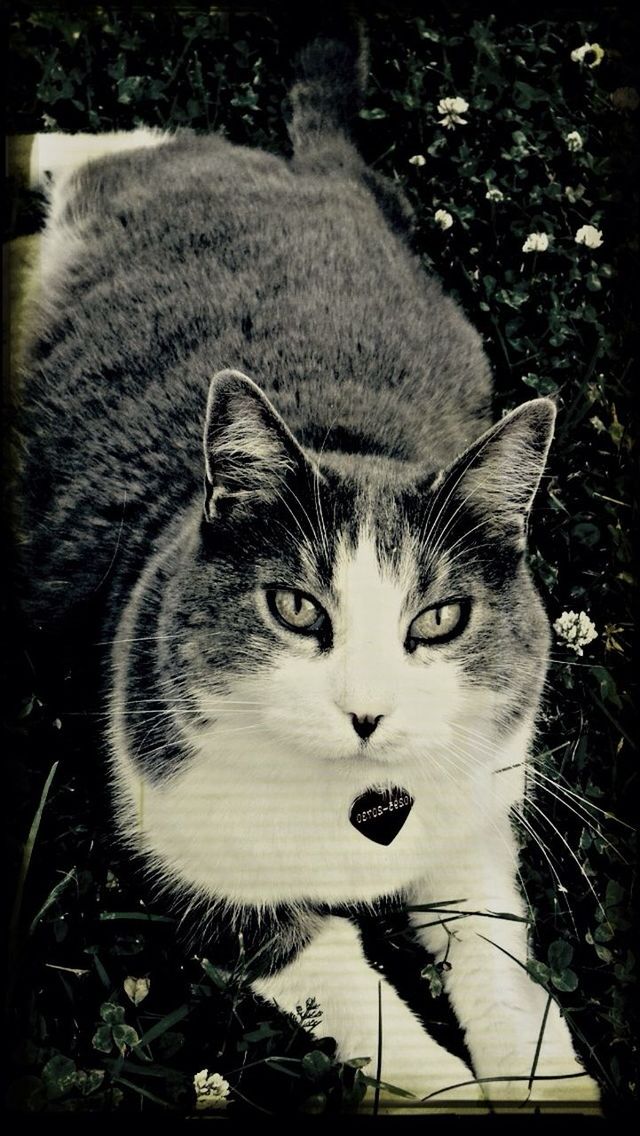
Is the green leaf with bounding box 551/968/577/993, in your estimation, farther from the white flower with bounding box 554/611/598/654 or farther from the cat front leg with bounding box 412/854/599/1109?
the white flower with bounding box 554/611/598/654

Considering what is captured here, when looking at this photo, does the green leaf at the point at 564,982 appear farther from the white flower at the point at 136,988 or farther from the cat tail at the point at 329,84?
the cat tail at the point at 329,84

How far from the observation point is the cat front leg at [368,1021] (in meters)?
0.87

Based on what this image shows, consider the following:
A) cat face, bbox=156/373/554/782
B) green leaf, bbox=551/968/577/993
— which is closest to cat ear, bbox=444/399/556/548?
cat face, bbox=156/373/554/782

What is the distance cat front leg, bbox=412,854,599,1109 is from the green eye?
→ 11.3 inches

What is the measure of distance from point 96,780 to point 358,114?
2.65 feet

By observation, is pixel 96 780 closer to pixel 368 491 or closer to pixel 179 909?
pixel 179 909

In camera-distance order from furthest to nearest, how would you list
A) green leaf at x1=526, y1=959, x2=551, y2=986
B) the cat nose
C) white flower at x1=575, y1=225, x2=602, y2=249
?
1. white flower at x1=575, y1=225, x2=602, y2=249
2. green leaf at x1=526, y1=959, x2=551, y2=986
3. the cat nose

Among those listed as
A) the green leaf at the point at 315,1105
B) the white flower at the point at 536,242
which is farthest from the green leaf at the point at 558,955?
the white flower at the point at 536,242

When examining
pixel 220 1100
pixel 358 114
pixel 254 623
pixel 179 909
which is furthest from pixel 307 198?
pixel 220 1100

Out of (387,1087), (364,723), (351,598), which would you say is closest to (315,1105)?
(387,1087)

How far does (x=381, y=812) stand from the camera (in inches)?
34.5

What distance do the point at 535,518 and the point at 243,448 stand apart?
326 mm

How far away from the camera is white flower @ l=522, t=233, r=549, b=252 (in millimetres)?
993

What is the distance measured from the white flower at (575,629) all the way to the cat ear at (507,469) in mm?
107
